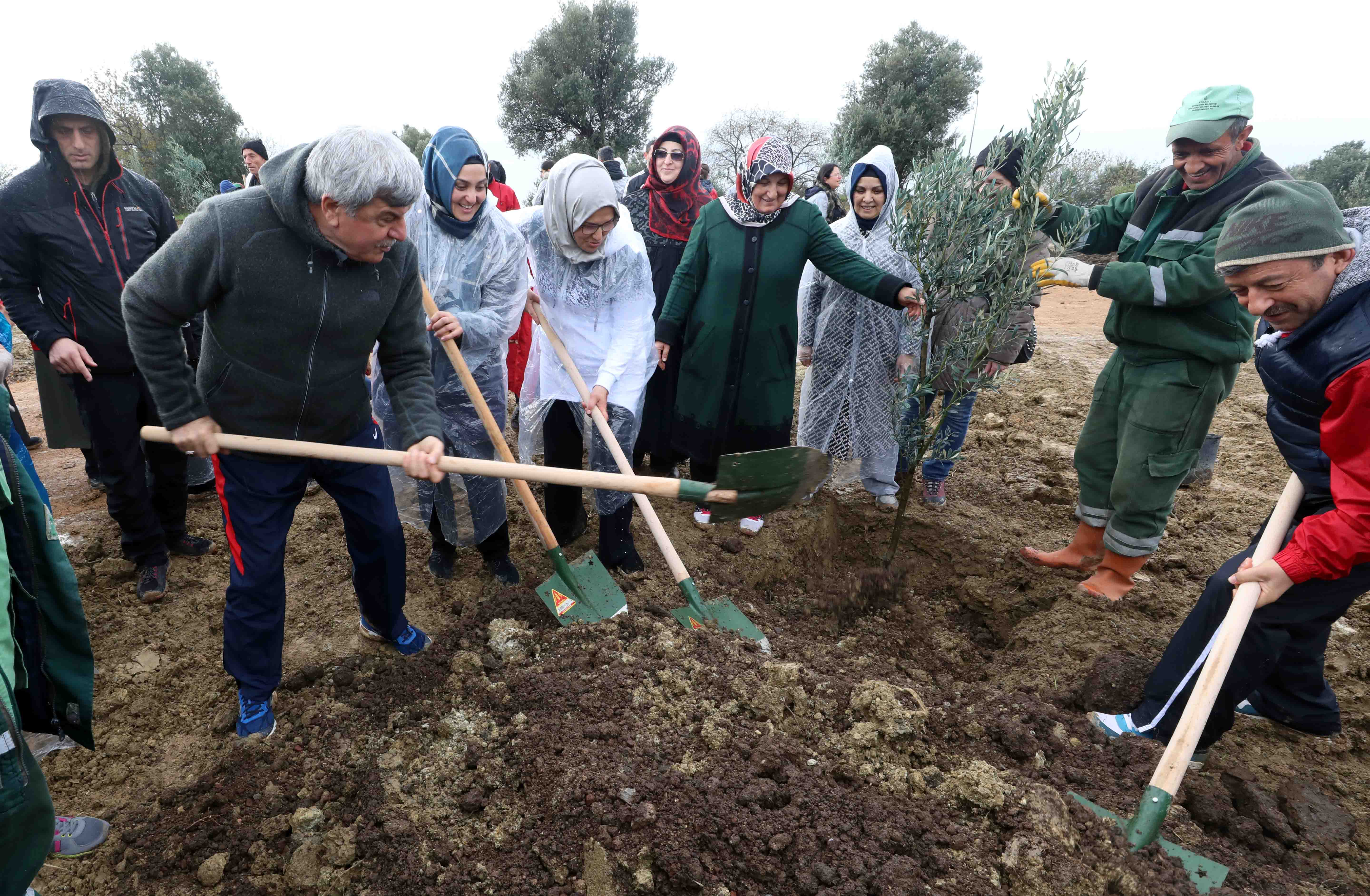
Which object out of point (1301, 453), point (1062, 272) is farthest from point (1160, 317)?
point (1301, 453)

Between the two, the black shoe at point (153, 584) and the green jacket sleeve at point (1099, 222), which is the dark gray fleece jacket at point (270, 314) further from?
the green jacket sleeve at point (1099, 222)

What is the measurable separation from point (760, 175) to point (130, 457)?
322cm

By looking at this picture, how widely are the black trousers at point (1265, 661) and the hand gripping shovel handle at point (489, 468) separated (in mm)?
1606

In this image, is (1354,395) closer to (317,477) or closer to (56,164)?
(317,477)

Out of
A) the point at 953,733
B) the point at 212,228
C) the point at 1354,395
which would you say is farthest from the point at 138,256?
the point at 1354,395

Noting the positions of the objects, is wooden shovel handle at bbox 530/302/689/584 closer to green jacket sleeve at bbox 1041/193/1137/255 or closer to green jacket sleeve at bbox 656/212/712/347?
green jacket sleeve at bbox 656/212/712/347

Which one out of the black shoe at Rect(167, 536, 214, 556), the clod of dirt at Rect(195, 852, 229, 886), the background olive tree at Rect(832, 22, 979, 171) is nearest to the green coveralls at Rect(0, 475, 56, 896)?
the clod of dirt at Rect(195, 852, 229, 886)

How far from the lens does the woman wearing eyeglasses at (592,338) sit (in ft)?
9.64

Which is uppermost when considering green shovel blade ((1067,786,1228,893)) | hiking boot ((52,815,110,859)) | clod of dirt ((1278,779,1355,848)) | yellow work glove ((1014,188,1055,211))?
yellow work glove ((1014,188,1055,211))

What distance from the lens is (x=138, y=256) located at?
298cm

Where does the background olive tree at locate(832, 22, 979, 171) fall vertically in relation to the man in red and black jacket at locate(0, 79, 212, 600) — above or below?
above

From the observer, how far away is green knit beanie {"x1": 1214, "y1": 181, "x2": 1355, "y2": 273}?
1768 mm

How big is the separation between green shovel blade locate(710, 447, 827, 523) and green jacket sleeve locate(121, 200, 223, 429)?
61.0 inches

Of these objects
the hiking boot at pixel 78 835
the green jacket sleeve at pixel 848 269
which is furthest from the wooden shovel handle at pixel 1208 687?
the hiking boot at pixel 78 835
